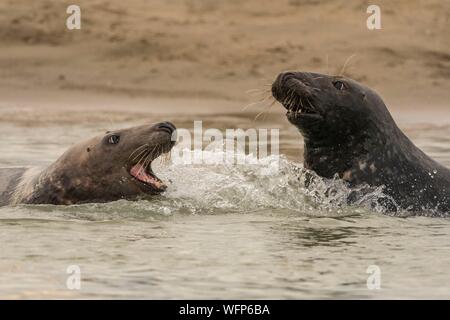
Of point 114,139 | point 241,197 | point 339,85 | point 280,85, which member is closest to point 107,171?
point 114,139

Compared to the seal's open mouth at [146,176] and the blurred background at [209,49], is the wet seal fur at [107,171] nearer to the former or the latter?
the seal's open mouth at [146,176]

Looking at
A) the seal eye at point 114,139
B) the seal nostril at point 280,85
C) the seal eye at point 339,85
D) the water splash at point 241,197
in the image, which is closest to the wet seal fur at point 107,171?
the seal eye at point 114,139

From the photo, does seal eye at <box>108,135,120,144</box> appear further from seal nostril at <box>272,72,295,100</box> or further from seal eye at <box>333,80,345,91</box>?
seal eye at <box>333,80,345,91</box>

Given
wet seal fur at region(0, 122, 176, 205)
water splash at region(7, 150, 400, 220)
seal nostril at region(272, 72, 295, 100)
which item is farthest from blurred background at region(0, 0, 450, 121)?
seal nostril at region(272, 72, 295, 100)

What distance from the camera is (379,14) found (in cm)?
1983

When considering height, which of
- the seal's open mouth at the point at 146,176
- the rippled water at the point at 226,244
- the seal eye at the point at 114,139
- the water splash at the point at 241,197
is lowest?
the rippled water at the point at 226,244

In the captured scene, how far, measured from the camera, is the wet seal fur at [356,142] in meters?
9.07

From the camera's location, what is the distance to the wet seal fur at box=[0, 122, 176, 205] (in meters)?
8.94

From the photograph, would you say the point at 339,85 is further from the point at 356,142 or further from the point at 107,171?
the point at 107,171

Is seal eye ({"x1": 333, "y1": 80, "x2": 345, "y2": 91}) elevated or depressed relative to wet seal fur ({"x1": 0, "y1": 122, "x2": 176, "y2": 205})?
elevated

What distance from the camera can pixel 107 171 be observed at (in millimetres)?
9039

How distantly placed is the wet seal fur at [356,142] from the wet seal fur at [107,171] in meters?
0.93

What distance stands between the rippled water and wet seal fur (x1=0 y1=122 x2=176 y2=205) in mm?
111
